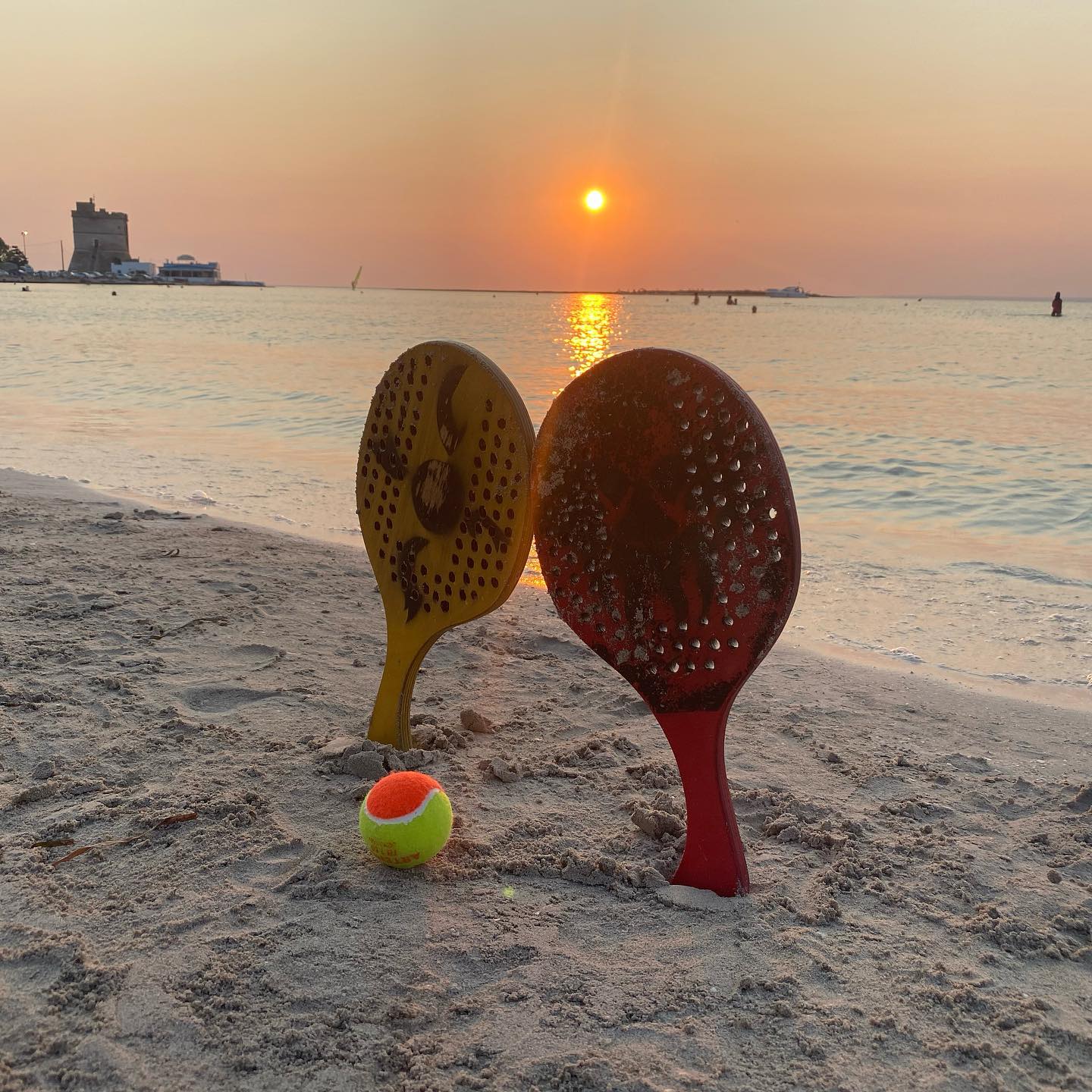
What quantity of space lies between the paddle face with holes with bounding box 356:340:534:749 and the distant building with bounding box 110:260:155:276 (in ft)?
412

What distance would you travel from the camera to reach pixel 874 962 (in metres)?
1.70

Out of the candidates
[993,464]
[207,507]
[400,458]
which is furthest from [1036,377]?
[400,458]

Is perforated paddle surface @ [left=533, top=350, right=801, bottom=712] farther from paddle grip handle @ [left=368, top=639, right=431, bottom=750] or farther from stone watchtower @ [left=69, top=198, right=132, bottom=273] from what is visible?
stone watchtower @ [left=69, top=198, right=132, bottom=273]

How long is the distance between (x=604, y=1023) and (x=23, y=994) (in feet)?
3.20

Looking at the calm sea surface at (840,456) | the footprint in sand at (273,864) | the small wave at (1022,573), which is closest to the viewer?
the footprint in sand at (273,864)

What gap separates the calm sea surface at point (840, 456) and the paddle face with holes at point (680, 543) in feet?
6.45

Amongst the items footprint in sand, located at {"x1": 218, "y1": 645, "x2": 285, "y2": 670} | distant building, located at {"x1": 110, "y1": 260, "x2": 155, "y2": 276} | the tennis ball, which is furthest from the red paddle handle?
distant building, located at {"x1": 110, "y1": 260, "x2": 155, "y2": 276}

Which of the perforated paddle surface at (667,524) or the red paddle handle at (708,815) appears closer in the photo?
the perforated paddle surface at (667,524)

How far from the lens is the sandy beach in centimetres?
146

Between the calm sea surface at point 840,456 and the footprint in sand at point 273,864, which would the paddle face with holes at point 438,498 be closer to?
the footprint in sand at point 273,864

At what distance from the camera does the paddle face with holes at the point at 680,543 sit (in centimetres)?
180

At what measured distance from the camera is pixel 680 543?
6.19 feet

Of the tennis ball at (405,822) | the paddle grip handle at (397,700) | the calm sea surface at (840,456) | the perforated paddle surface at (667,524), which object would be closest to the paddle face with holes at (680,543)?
the perforated paddle surface at (667,524)

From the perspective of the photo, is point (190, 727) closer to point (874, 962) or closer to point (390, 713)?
point (390, 713)
